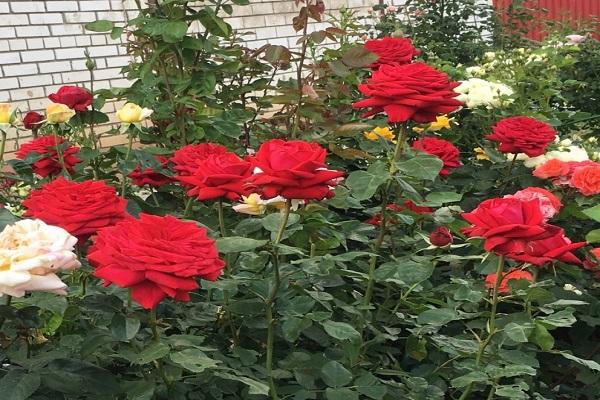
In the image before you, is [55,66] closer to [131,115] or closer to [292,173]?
[131,115]

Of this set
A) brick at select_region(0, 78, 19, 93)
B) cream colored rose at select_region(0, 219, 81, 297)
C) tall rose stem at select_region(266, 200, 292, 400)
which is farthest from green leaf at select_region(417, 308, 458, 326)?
brick at select_region(0, 78, 19, 93)

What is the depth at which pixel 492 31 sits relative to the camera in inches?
213

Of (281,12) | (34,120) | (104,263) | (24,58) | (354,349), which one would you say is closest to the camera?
(104,263)

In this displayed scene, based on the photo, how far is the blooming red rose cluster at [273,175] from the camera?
116 cm

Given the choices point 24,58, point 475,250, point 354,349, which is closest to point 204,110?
point 475,250

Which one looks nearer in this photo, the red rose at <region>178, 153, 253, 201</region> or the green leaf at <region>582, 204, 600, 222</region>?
the red rose at <region>178, 153, 253, 201</region>

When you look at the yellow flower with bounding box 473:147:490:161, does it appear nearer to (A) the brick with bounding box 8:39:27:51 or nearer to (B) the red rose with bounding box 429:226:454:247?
(B) the red rose with bounding box 429:226:454:247

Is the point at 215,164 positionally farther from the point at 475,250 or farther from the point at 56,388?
the point at 475,250

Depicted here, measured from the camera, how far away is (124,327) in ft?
3.43

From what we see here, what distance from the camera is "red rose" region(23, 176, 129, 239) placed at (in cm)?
112

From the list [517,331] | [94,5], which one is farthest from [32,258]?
[94,5]

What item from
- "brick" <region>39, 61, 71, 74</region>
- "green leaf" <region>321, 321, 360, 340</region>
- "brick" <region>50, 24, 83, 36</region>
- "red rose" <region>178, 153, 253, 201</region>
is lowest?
"brick" <region>39, 61, 71, 74</region>

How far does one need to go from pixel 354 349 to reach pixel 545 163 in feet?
3.59

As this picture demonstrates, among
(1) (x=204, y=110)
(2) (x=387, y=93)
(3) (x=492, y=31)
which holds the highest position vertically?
(2) (x=387, y=93)
